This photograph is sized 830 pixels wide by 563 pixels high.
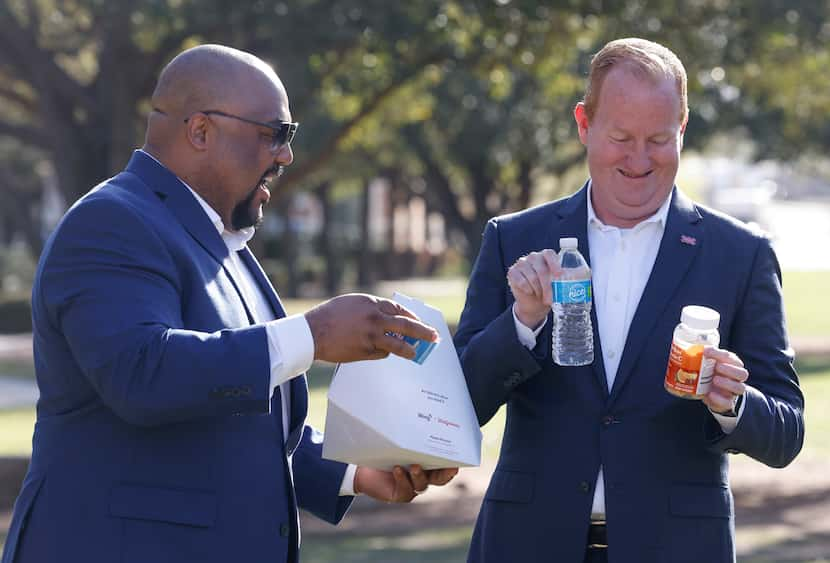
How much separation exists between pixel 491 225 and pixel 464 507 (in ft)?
26.3

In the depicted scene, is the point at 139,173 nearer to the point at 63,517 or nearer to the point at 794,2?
the point at 63,517

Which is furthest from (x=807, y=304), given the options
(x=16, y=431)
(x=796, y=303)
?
(x=16, y=431)

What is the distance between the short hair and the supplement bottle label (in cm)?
78

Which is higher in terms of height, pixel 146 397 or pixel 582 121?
pixel 582 121

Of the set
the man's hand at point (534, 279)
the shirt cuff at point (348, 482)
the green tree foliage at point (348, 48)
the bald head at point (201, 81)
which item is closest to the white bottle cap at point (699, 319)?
the man's hand at point (534, 279)

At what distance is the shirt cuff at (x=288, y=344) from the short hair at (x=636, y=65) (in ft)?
3.92

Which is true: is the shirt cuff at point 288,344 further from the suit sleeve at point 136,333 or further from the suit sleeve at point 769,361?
the suit sleeve at point 769,361

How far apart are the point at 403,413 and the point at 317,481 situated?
531mm

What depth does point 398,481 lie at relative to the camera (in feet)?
12.6

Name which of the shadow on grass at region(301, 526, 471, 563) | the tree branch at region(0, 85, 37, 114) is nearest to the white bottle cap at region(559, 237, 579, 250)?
the shadow on grass at region(301, 526, 471, 563)

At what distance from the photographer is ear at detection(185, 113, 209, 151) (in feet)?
11.2

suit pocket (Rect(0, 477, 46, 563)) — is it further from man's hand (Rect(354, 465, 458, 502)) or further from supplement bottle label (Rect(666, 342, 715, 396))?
supplement bottle label (Rect(666, 342, 715, 396))

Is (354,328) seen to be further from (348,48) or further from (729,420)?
(348,48)

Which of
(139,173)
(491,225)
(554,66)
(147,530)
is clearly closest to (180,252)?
(139,173)
